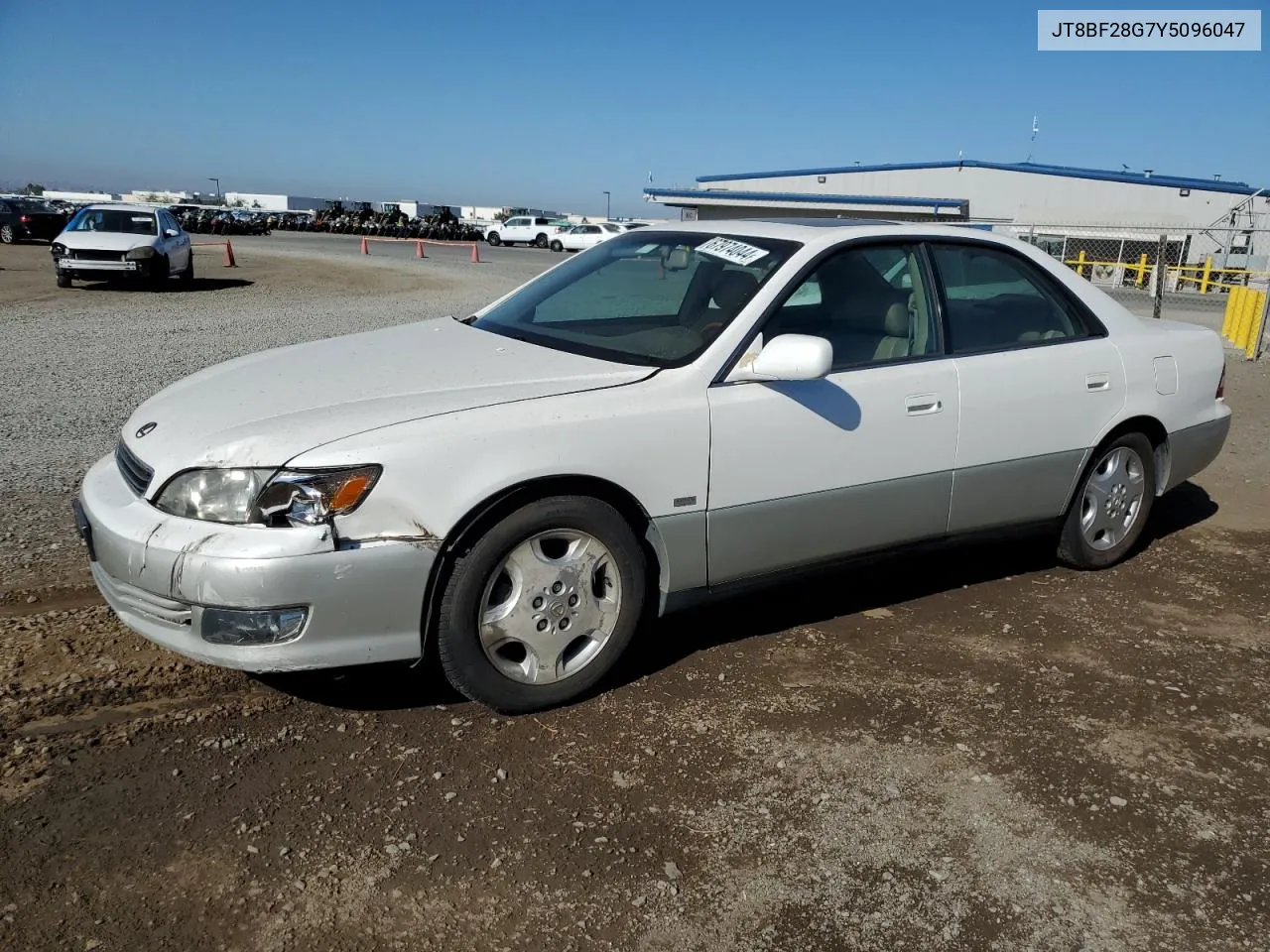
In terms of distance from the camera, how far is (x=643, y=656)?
4.00 metres

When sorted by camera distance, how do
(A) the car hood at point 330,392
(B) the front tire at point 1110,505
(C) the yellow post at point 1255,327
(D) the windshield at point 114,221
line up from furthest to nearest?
(D) the windshield at point 114,221, (C) the yellow post at point 1255,327, (B) the front tire at point 1110,505, (A) the car hood at point 330,392

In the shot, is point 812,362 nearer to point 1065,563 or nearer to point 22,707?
point 1065,563

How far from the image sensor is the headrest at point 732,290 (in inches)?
154

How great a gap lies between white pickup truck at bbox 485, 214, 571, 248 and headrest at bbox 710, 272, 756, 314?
4578 centimetres

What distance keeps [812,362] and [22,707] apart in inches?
109

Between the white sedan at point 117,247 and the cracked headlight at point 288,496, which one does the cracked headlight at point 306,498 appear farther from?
the white sedan at point 117,247

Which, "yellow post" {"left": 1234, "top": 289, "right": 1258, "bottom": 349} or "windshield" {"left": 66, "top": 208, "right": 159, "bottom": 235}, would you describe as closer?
"yellow post" {"left": 1234, "top": 289, "right": 1258, "bottom": 349}

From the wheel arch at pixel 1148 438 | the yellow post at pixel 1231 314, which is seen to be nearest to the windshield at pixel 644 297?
the wheel arch at pixel 1148 438

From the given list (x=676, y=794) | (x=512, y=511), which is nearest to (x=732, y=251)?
(x=512, y=511)

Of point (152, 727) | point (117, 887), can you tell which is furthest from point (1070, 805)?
point (152, 727)

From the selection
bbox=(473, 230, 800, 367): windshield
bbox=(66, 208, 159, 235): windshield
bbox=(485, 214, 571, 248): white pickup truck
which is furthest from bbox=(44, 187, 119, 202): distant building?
bbox=(473, 230, 800, 367): windshield

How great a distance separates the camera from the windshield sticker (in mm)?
4102

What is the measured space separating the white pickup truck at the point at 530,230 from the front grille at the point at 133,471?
4635 cm

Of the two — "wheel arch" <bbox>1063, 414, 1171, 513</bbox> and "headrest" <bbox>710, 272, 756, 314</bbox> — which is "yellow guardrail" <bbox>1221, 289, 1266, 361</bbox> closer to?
"wheel arch" <bbox>1063, 414, 1171, 513</bbox>
